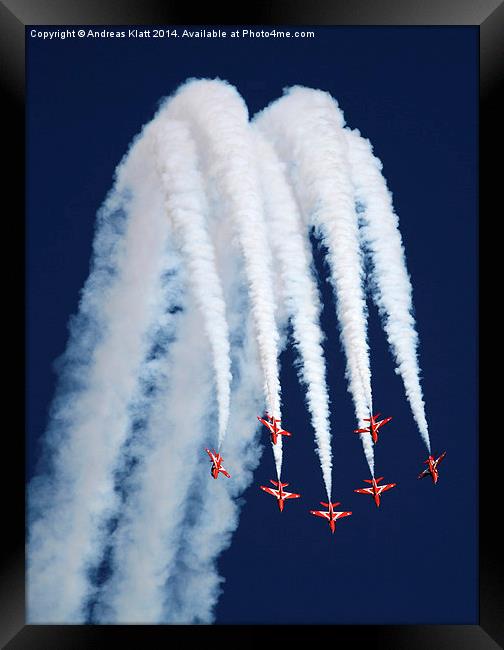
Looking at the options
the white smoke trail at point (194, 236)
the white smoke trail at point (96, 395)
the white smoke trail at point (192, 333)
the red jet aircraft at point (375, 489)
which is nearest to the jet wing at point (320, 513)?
the white smoke trail at point (192, 333)

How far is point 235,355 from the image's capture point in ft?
24.5

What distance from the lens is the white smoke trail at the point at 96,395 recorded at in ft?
24.4

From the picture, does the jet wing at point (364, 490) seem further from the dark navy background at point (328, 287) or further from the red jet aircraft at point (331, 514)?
the red jet aircraft at point (331, 514)

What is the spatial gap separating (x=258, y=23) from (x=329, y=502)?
4.81 meters

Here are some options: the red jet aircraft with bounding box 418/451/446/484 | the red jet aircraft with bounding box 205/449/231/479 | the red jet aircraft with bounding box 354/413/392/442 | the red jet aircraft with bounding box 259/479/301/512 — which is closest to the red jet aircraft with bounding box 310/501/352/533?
the red jet aircraft with bounding box 259/479/301/512

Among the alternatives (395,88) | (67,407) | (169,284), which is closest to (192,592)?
(67,407)

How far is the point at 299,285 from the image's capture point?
24.3 feet

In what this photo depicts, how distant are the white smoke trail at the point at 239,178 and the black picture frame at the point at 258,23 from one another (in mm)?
739

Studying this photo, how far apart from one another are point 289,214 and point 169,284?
1.40 m

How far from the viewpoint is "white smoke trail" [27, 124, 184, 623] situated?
24.4 feet

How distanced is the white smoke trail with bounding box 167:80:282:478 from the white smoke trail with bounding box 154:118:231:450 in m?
0.20

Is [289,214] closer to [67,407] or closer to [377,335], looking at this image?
[377,335]

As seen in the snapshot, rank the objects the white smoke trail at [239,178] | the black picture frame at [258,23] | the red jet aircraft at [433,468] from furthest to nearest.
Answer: the red jet aircraft at [433,468] < the white smoke trail at [239,178] < the black picture frame at [258,23]

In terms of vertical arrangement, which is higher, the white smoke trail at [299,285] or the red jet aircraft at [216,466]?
the white smoke trail at [299,285]
